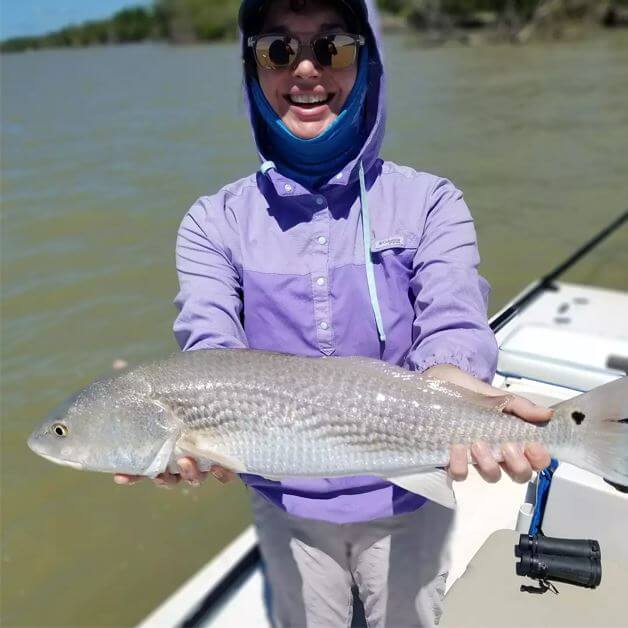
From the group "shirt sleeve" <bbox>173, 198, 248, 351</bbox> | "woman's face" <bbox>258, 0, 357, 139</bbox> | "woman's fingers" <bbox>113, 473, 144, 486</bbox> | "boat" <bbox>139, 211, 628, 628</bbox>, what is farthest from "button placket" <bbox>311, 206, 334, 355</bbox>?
"boat" <bbox>139, 211, 628, 628</bbox>

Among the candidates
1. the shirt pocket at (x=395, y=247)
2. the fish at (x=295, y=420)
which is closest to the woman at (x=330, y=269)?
the shirt pocket at (x=395, y=247)

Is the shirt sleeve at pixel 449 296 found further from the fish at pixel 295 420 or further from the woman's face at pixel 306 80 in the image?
the woman's face at pixel 306 80

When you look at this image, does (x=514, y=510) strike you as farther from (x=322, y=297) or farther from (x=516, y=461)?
(x=322, y=297)

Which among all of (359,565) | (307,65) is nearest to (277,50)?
(307,65)

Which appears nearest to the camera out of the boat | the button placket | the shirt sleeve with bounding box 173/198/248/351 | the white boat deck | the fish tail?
the fish tail

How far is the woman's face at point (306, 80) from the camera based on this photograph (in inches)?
93.9

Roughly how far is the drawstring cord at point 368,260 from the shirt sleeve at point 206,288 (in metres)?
0.49

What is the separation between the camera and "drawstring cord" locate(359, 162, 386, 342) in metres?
2.40

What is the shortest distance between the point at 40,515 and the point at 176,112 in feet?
56.9

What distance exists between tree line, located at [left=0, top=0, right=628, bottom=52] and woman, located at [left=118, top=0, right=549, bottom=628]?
77.3 ft

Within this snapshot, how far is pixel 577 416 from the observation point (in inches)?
75.1

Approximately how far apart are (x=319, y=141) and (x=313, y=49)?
12.5 inches

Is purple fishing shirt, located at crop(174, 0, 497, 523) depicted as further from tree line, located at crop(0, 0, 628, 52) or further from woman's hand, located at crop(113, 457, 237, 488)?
tree line, located at crop(0, 0, 628, 52)

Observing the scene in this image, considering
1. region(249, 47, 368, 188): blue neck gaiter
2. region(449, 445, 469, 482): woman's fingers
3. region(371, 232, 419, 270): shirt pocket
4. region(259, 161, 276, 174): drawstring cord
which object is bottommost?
region(449, 445, 469, 482): woman's fingers
